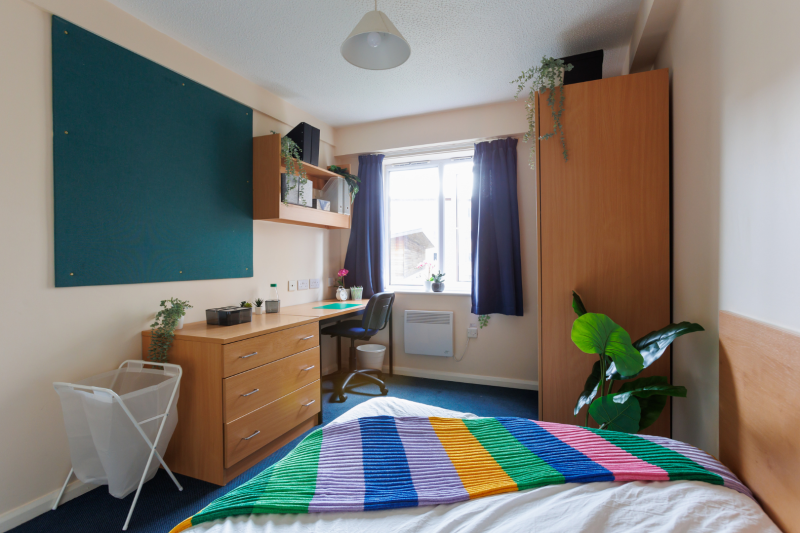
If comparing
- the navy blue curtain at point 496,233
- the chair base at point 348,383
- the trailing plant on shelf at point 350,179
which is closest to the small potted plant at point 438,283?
the navy blue curtain at point 496,233

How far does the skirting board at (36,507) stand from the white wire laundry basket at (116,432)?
50mm

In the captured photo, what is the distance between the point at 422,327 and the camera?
3807mm

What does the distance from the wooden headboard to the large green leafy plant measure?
0.20 meters

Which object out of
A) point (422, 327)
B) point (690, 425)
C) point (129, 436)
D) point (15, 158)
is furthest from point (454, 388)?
point (15, 158)

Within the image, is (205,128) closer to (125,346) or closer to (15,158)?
(15,158)

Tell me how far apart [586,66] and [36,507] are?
3.70 meters

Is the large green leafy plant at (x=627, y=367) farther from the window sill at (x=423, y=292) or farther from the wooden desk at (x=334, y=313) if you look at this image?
the window sill at (x=423, y=292)

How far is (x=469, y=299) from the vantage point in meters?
3.70

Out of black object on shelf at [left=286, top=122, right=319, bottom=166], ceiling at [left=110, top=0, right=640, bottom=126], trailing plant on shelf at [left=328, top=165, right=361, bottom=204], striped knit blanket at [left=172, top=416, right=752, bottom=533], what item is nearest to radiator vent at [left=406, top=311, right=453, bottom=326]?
trailing plant on shelf at [left=328, top=165, right=361, bottom=204]

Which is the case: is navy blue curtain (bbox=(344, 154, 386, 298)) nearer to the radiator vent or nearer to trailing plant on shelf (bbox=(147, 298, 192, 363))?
the radiator vent

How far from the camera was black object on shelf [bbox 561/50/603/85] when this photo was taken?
2289 mm

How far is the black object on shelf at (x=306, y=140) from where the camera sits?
314 cm

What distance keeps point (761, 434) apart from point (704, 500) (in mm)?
313

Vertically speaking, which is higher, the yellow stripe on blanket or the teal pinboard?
the teal pinboard
